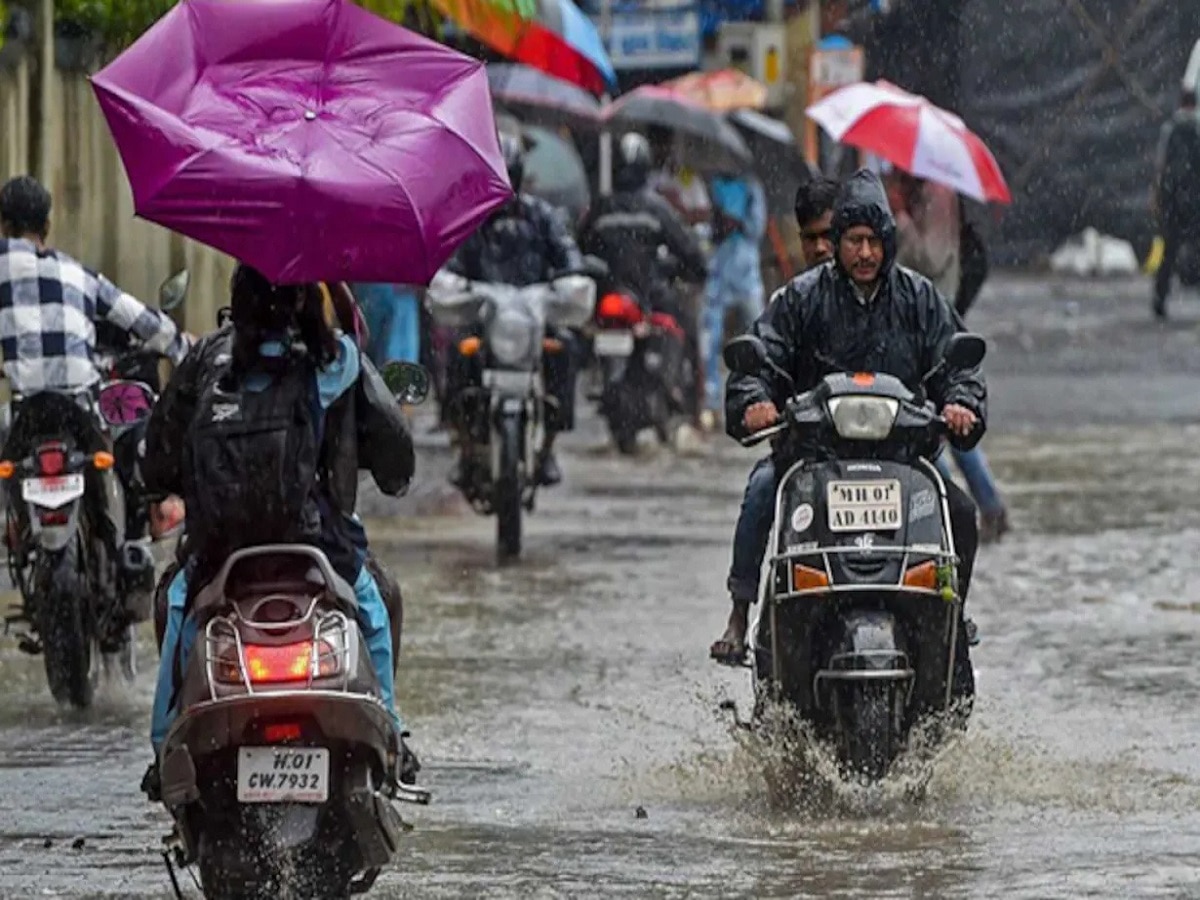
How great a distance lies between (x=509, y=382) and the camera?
16.7 meters

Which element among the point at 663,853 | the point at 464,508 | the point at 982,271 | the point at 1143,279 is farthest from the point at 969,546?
the point at 1143,279

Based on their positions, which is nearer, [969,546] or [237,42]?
[237,42]

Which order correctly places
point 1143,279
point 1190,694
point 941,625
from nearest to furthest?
point 941,625, point 1190,694, point 1143,279

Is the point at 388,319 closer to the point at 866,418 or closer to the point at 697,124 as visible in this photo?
the point at 697,124

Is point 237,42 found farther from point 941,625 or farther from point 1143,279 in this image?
point 1143,279

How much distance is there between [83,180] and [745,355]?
433 inches

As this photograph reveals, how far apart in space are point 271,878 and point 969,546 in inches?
124

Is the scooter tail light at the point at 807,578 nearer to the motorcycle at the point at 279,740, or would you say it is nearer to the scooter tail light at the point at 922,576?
the scooter tail light at the point at 922,576

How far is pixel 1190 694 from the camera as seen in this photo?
11930 millimetres

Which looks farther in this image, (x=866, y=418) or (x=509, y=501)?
(x=509, y=501)

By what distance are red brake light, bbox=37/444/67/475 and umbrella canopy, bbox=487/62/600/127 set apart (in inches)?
716

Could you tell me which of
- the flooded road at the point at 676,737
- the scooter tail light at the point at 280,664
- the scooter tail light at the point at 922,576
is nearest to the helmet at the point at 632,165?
the flooded road at the point at 676,737

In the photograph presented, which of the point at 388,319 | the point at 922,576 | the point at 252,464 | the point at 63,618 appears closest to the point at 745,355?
the point at 922,576

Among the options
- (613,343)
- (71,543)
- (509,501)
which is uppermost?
(71,543)
